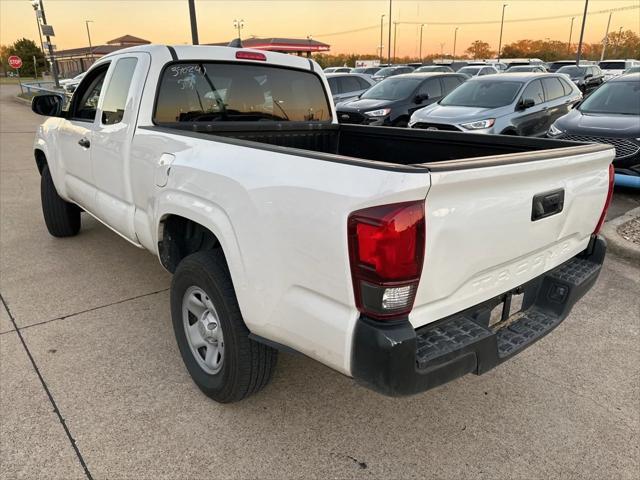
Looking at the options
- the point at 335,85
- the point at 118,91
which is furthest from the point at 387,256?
the point at 335,85

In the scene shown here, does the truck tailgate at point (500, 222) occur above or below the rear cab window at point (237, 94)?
below

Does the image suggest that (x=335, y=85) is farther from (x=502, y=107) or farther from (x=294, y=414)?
(x=294, y=414)

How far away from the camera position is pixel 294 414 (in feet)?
8.83

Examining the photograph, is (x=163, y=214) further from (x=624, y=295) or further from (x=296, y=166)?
(x=624, y=295)

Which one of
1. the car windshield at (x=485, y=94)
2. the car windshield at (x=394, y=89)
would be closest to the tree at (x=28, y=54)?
the car windshield at (x=394, y=89)

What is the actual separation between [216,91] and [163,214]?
4.01ft

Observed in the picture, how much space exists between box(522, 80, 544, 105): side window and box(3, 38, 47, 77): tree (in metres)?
83.8

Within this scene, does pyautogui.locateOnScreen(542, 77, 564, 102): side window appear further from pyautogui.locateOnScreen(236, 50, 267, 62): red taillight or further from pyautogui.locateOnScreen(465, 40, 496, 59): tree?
pyautogui.locateOnScreen(465, 40, 496, 59): tree

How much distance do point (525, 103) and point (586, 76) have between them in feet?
52.9

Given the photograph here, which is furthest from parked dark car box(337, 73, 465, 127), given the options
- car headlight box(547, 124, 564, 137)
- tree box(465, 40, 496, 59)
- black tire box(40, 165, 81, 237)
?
tree box(465, 40, 496, 59)

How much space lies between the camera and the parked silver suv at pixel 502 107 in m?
8.68

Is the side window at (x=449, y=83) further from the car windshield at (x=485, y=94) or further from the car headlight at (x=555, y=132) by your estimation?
the car headlight at (x=555, y=132)

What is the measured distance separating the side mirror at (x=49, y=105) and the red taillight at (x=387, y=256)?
3.96 metres

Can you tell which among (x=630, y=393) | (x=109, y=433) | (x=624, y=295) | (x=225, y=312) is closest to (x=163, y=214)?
(x=225, y=312)
